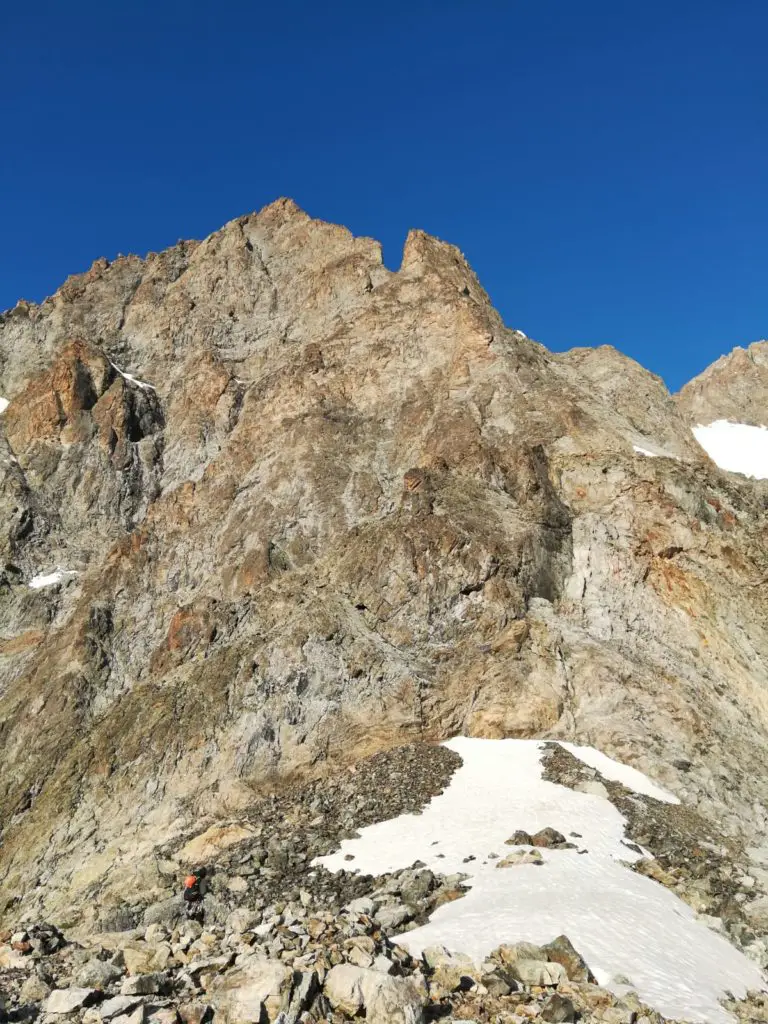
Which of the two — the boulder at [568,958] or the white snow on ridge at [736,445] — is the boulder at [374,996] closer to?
the boulder at [568,958]

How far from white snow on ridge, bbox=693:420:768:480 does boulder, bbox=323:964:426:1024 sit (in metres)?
72.9

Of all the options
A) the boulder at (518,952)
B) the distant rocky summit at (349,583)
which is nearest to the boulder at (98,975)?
the distant rocky summit at (349,583)

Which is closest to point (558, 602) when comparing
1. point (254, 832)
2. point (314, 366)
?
point (254, 832)

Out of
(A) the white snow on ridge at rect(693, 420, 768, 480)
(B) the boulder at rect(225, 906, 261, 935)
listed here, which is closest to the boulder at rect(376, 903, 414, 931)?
(B) the boulder at rect(225, 906, 261, 935)

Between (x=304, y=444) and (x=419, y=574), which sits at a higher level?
(x=304, y=444)

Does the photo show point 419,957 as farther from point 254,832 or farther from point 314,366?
point 314,366

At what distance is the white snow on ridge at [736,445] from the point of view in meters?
76.9

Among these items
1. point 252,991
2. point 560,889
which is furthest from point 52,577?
point 252,991

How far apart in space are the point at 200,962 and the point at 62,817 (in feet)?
67.5

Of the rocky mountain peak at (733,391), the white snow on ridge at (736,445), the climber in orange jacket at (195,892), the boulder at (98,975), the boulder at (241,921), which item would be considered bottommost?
the climber in orange jacket at (195,892)

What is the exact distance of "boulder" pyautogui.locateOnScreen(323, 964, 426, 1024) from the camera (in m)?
8.71

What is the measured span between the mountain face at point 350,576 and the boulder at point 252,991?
1245cm

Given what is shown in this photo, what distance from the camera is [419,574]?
31688 mm

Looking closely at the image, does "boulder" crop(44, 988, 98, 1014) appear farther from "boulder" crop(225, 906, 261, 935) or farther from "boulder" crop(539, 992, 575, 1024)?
"boulder" crop(539, 992, 575, 1024)
